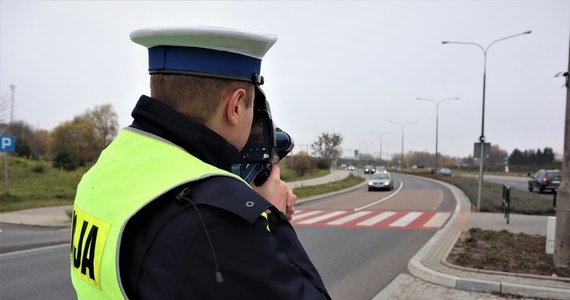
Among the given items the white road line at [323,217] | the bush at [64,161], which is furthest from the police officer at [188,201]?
the bush at [64,161]

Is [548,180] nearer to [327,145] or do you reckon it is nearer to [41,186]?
[327,145]

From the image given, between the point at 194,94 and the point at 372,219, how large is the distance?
13.9 metres

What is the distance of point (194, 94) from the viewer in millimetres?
1153

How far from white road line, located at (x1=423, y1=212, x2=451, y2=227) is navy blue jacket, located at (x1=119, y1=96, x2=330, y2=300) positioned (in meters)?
12.8

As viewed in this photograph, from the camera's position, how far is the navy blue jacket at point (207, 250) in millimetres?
895

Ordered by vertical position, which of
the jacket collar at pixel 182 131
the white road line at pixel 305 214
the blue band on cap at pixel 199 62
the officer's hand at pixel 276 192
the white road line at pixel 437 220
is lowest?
the white road line at pixel 305 214

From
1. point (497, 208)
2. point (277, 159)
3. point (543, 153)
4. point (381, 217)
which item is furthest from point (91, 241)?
point (543, 153)

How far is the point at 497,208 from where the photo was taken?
650 inches

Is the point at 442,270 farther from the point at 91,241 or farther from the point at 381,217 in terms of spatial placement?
the point at 381,217

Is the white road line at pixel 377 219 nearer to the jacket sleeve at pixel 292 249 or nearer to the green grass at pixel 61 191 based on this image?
the green grass at pixel 61 191

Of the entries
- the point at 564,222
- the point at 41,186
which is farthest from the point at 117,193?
the point at 41,186

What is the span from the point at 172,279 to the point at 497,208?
17.8 metres

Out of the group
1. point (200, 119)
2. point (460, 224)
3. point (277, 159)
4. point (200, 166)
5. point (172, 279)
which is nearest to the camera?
point (172, 279)

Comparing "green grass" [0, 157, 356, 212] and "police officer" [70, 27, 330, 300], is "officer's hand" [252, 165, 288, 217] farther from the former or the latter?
"green grass" [0, 157, 356, 212]
